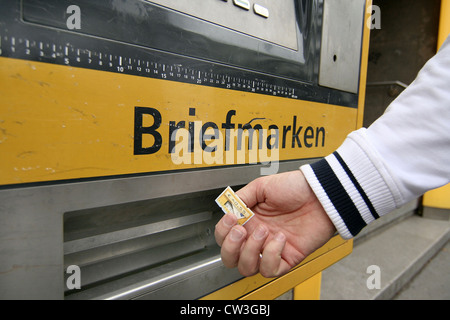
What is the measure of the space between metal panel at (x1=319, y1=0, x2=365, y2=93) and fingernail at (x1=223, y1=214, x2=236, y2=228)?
0.58m

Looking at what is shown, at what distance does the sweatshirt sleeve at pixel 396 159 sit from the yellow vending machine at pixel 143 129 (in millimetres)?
252

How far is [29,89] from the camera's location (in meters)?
0.46

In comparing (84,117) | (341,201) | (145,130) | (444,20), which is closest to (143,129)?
(145,130)

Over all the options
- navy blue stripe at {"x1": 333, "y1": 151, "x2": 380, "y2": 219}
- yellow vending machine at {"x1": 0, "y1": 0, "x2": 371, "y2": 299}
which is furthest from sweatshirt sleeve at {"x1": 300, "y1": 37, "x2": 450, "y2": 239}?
yellow vending machine at {"x1": 0, "y1": 0, "x2": 371, "y2": 299}

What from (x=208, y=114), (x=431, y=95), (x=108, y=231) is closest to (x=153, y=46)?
(x=208, y=114)

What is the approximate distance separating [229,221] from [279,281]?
418 millimetres

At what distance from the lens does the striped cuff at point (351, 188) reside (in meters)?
0.60

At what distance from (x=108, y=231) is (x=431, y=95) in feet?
2.38

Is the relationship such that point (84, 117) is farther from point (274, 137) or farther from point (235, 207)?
point (274, 137)

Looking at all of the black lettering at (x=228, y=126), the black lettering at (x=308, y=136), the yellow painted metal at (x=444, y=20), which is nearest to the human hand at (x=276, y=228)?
the black lettering at (x=228, y=126)

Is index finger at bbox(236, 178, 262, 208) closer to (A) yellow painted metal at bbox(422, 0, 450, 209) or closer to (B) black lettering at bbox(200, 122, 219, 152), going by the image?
(B) black lettering at bbox(200, 122, 219, 152)

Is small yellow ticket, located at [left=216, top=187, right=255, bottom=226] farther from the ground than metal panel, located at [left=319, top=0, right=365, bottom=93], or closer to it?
closer to it

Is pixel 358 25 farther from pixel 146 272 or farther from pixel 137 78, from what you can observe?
pixel 146 272

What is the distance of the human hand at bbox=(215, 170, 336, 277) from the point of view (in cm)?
64
